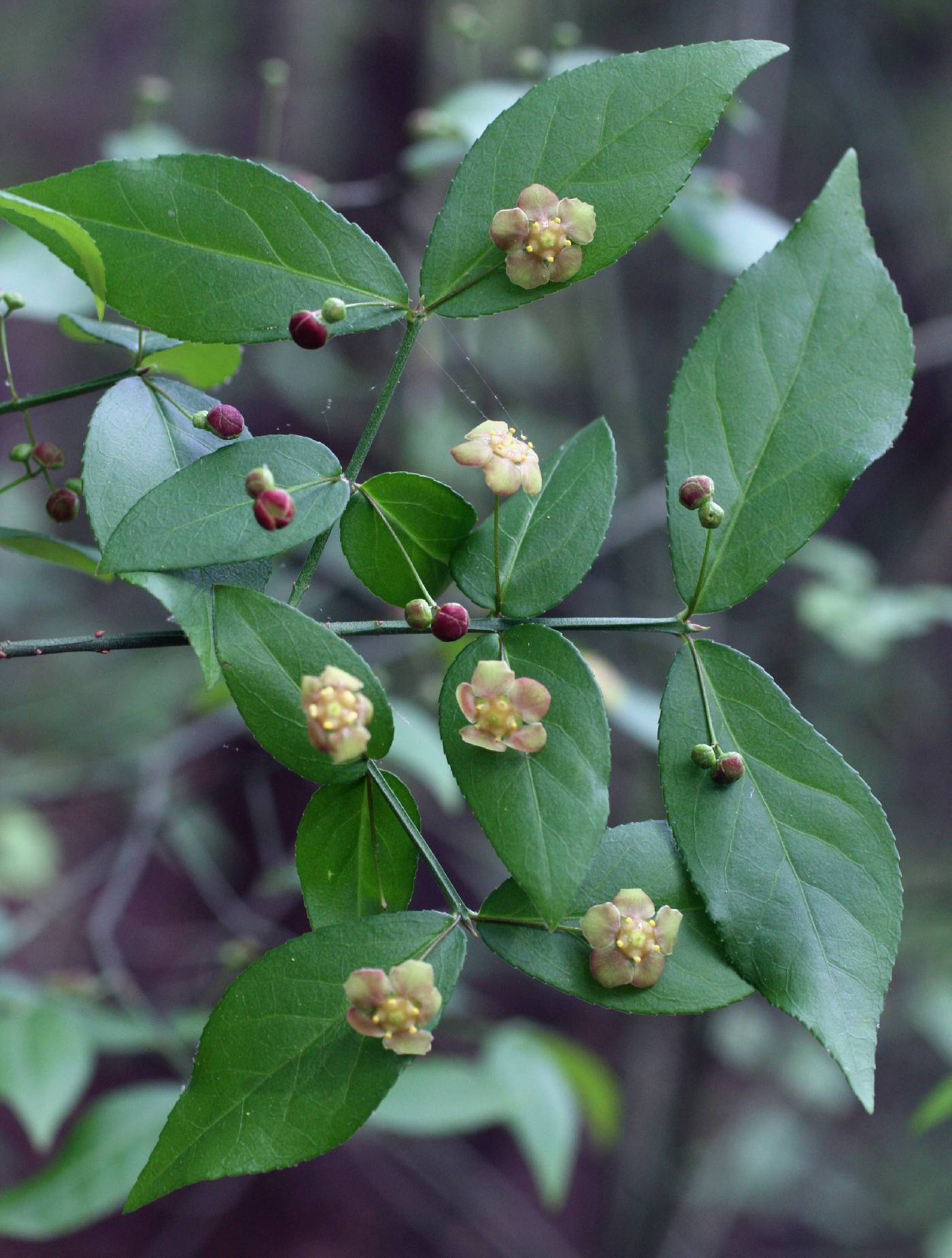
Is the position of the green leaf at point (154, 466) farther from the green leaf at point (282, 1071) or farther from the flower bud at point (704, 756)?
the flower bud at point (704, 756)

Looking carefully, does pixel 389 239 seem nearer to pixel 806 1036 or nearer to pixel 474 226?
pixel 474 226

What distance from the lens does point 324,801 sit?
2.60 feet

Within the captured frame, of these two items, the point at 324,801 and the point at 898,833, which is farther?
the point at 898,833

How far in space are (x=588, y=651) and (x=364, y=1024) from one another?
88.1 inches

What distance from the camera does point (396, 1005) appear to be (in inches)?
29.1

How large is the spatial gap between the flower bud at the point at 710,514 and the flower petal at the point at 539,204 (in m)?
0.24

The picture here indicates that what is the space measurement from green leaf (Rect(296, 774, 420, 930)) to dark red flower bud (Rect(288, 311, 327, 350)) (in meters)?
0.32

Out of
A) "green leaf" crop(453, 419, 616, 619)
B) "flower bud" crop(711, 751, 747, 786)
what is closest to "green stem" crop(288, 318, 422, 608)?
"green leaf" crop(453, 419, 616, 619)

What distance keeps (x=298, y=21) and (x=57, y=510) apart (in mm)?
4217

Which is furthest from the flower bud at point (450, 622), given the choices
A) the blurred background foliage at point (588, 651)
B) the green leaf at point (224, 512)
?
the blurred background foliage at point (588, 651)

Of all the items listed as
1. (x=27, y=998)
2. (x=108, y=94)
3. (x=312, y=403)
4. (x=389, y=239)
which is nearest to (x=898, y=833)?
(x=312, y=403)

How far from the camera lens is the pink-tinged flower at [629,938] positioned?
76 centimetres

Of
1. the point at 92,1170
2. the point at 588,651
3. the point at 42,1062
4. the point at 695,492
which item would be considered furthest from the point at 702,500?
the point at 588,651

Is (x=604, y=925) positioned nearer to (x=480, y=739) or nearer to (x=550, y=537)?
(x=480, y=739)
